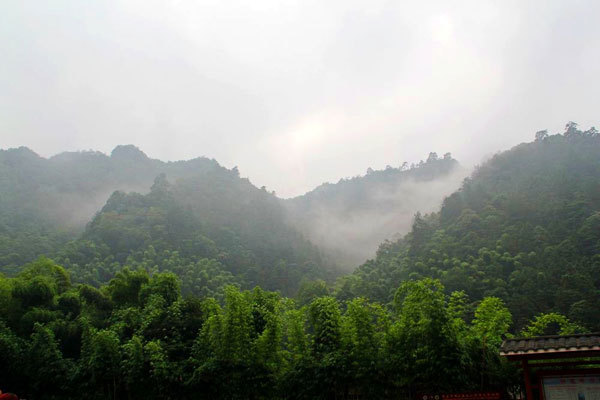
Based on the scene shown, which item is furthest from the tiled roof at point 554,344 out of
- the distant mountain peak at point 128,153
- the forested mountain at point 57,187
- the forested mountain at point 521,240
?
the distant mountain peak at point 128,153

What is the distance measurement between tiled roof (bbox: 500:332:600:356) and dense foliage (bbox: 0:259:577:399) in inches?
109

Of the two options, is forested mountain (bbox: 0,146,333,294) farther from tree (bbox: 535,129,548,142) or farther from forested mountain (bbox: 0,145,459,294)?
tree (bbox: 535,129,548,142)

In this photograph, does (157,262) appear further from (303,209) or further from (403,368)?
(303,209)

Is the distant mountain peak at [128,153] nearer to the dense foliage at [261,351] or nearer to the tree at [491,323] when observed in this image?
the dense foliage at [261,351]

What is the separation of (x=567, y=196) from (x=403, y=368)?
3981 centimetres

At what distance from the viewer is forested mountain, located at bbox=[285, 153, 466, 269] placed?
79.4 m

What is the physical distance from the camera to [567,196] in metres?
41.7

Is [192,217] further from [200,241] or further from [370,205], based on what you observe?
[370,205]

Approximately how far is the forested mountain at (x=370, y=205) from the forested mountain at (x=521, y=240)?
21592 mm

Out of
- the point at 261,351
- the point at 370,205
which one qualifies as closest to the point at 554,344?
the point at 261,351

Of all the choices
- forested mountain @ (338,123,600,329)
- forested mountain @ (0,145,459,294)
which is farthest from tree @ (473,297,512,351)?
forested mountain @ (0,145,459,294)

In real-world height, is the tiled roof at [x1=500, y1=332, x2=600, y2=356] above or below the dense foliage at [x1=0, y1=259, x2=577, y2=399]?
above

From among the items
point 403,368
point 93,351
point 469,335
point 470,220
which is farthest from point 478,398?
point 470,220

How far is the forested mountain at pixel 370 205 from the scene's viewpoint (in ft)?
261
